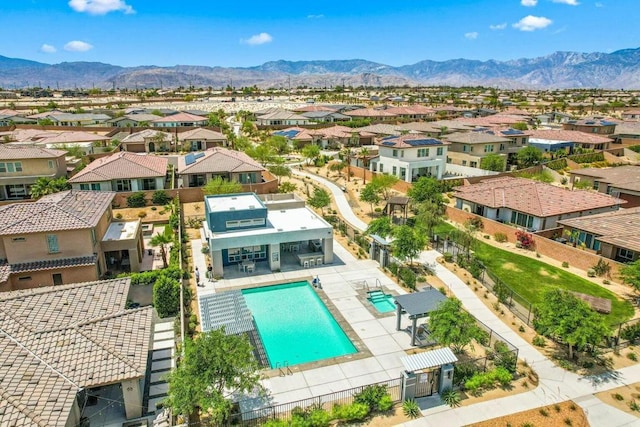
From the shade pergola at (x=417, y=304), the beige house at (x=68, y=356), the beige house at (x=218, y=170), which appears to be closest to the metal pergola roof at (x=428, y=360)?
the shade pergola at (x=417, y=304)

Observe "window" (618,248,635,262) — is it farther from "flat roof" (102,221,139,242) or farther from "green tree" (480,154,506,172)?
"flat roof" (102,221,139,242)

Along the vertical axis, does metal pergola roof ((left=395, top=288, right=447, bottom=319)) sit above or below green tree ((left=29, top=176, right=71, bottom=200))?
below

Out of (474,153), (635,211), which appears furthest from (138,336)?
(474,153)

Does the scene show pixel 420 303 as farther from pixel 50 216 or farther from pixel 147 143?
pixel 147 143

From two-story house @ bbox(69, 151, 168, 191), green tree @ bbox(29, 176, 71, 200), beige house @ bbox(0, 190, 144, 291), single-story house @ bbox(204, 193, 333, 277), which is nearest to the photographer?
beige house @ bbox(0, 190, 144, 291)

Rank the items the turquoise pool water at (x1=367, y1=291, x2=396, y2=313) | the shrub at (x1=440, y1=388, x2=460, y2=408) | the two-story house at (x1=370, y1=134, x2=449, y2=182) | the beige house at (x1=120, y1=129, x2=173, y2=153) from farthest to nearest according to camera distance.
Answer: the beige house at (x1=120, y1=129, x2=173, y2=153) < the two-story house at (x1=370, y1=134, x2=449, y2=182) < the turquoise pool water at (x1=367, y1=291, x2=396, y2=313) < the shrub at (x1=440, y1=388, x2=460, y2=408)

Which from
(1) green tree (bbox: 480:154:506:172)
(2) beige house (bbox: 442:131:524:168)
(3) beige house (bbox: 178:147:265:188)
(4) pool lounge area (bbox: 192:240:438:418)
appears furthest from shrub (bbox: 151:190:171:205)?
(1) green tree (bbox: 480:154:506:172)

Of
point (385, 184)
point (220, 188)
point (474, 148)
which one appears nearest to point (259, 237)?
point (220, 188)

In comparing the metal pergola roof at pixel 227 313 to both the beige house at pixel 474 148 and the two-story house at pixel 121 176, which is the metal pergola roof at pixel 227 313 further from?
the beige house at pixel 474 148
